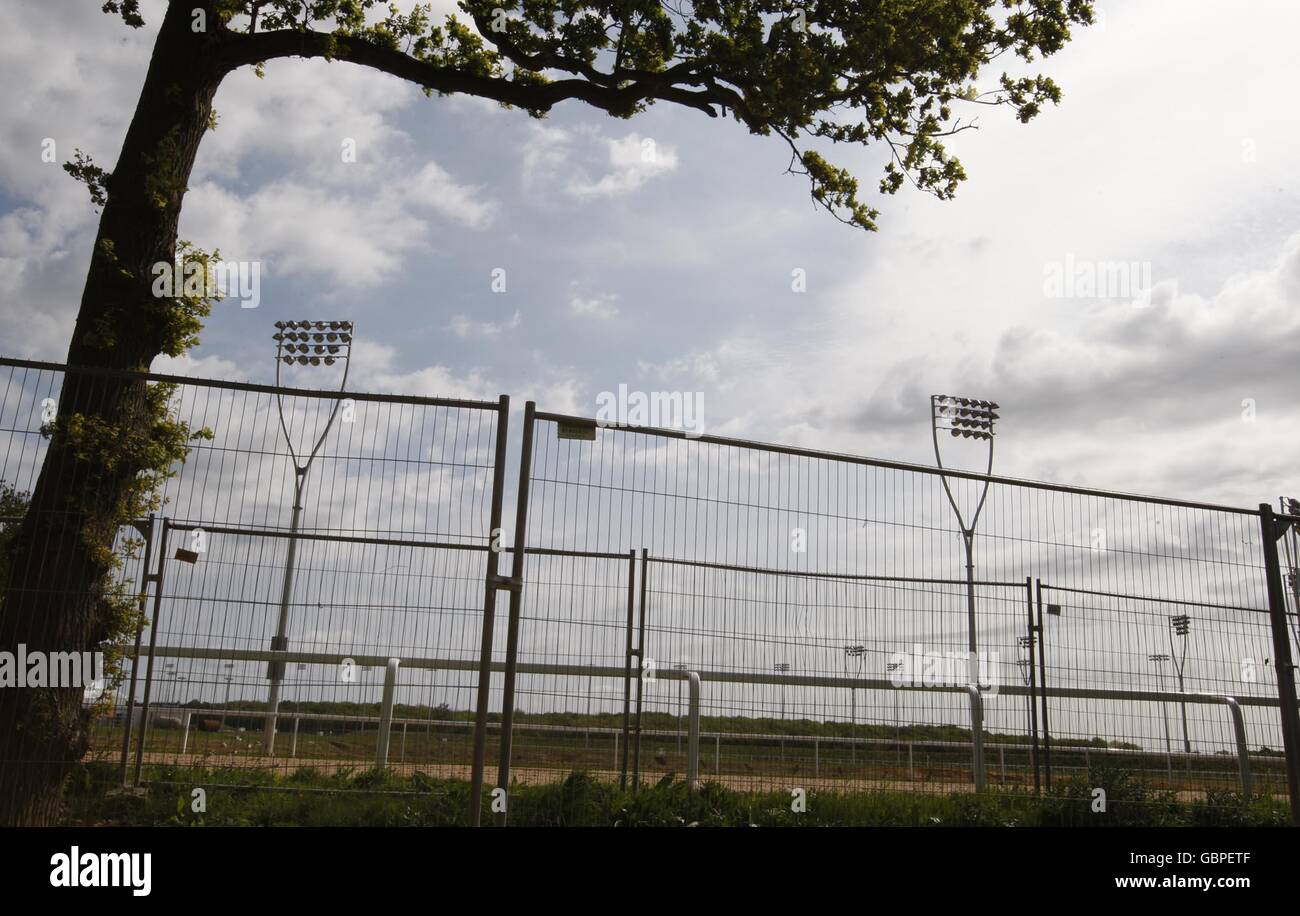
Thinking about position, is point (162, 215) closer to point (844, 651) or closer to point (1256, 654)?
point (844, 651)

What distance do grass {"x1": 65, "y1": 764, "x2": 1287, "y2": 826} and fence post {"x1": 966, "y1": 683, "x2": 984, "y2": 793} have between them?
0.23 meters

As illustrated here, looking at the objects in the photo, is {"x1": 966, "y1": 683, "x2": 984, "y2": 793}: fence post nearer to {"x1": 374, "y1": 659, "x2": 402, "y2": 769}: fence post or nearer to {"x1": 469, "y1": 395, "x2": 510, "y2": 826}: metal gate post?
{"x1": 469, "y1": 395, "x2": 510, "y2": 826}: metal gate post

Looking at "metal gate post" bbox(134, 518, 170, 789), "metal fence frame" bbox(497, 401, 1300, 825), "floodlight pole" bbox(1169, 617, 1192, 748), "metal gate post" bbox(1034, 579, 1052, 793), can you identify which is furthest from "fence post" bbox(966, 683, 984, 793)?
"metal gate post" bbox(134, 518, 170, 789)

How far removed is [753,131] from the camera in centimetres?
1159

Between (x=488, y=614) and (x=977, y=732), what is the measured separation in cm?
417

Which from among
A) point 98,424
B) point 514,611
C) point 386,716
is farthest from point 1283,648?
point 98,424

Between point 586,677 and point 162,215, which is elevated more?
point 162,215

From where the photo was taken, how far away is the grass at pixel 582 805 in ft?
21.4

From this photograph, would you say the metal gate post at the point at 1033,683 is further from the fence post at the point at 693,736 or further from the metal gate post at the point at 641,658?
the metal gate post at the point at 641,658

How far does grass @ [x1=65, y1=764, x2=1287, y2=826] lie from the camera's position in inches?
256

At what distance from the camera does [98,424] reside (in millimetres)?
7457

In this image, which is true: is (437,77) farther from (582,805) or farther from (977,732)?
(977,732)
